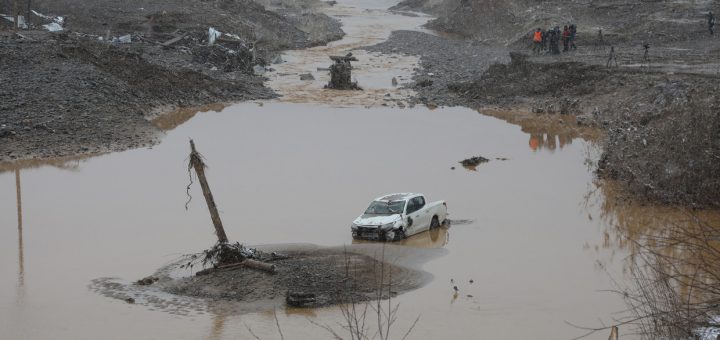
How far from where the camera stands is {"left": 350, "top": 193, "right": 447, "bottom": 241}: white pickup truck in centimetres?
2333

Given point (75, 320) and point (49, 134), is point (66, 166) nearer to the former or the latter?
point (49, 134)

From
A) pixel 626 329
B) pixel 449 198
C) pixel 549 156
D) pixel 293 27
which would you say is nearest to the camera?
pixel 626 329

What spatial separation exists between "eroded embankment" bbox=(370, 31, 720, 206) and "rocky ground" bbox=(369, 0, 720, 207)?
52 mm

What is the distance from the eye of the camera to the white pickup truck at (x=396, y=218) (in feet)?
76.5

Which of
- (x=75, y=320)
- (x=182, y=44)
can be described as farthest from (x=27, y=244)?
(x=182, y=44)

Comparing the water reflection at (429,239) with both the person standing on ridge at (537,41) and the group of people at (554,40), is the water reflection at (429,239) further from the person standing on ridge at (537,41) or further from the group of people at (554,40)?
the person standing on ridge at (537,41)

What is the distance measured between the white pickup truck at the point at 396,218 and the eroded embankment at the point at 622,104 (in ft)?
22.0

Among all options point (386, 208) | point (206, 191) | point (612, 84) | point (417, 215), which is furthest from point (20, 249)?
point (612, 84)

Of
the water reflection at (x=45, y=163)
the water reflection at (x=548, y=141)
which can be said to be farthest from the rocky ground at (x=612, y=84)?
the water reflection at (x=45, y=163)

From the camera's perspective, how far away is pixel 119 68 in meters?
48.1

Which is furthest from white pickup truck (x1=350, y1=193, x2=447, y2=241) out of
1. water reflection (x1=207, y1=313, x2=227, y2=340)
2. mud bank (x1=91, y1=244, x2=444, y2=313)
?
water reflection (x1=207, y1=313, x2=227, y2=340)

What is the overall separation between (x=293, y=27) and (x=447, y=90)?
3346 cm

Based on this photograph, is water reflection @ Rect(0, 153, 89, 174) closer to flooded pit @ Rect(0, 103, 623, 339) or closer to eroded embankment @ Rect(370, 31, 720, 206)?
flooded pit @ Rect(0, 103, 623, 339)

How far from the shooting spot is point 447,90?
5225 cm
